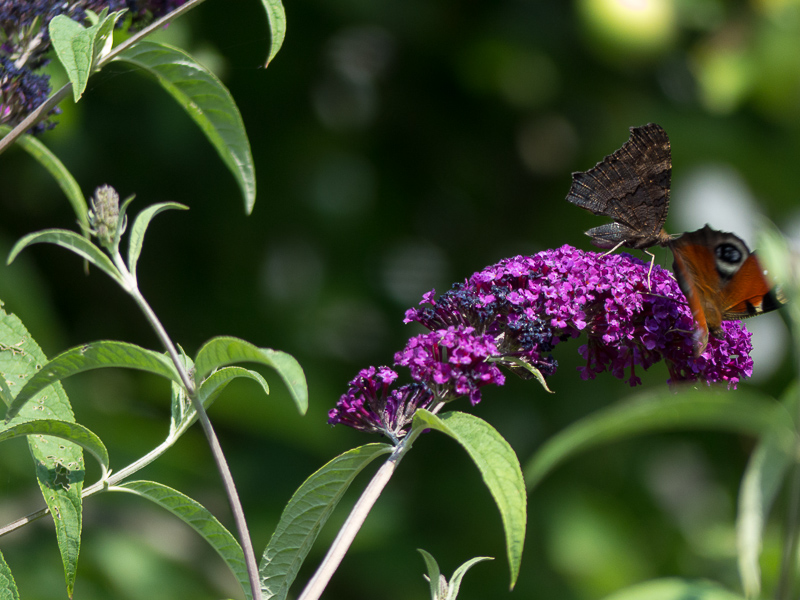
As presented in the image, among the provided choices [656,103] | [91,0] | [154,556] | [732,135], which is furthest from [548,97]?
[91,0]

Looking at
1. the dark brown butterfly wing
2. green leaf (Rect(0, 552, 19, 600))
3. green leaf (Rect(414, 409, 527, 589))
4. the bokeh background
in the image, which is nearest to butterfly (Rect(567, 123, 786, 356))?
the dark brown butterfly wing

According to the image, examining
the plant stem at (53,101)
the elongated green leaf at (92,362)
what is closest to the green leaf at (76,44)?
the plant stem at (53,101)

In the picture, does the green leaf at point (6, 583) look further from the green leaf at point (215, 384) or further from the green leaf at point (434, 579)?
the green leaf at point (434, 579)

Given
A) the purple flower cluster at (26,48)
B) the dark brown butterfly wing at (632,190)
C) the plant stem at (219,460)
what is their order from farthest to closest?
1. the dark brown butterfly wing at (632,190)
2. the purple flower cluster at (26,48)
3. the plant stem at (219,460)

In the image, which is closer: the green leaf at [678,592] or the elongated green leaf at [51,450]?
the green leaf at [678,592]

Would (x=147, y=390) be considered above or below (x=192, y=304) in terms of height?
below

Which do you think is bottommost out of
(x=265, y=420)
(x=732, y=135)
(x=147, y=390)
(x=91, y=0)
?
(x=265, y=420)

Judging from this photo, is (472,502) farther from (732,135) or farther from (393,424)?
(393,424)

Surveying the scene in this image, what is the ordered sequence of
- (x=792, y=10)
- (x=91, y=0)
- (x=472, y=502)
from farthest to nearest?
(x=472, y=502) < (x=792, y=10) < (x=91, y=0)
